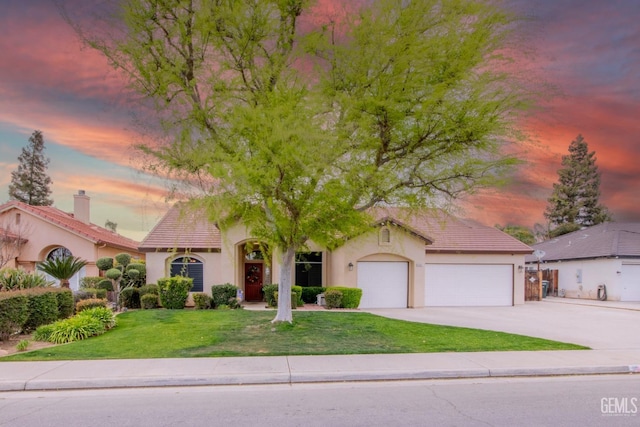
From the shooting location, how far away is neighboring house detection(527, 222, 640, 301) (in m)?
25.5

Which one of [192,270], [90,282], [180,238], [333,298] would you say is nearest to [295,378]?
[333,298]

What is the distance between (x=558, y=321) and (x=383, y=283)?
7721 millimetres

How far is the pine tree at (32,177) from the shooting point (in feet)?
145

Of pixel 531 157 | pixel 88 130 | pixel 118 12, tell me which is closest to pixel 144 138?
pixel 118 12

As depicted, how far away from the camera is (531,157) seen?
38.0 ft

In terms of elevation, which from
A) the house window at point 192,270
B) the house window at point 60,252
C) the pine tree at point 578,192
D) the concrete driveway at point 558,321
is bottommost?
the concrete driveway at point 558,321

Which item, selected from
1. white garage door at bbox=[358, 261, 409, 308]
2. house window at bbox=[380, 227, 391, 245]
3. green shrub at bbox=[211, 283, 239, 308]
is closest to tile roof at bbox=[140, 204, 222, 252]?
green shrub at bbox=[211, 283, 239, 308]

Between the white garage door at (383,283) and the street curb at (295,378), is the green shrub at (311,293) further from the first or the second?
the street curb at (295,378)

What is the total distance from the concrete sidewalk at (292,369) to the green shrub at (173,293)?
32.1 feet

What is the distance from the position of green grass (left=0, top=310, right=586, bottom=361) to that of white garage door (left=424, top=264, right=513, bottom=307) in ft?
27.5

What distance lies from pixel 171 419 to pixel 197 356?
3.45 metres

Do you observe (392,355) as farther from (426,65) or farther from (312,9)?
(312,9)

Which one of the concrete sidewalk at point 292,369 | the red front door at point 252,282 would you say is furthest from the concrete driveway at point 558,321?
the red front door at point 252,282

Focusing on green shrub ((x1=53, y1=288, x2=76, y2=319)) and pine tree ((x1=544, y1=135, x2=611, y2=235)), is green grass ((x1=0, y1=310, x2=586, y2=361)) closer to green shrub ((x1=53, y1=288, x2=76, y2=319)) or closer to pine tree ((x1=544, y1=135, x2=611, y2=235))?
green shrub ((x1=53, y1=288, x2=76, y2=319))
